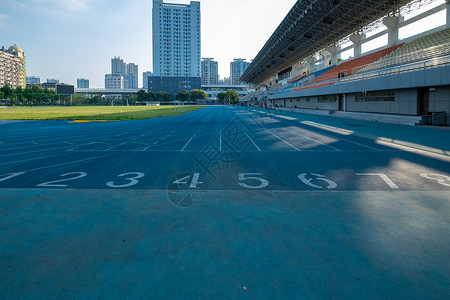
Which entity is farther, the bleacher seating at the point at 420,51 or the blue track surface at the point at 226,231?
the bleacher seating at the point at 420,51

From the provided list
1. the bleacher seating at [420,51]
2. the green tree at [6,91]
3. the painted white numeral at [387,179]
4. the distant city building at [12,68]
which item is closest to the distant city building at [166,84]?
the distant city building at [12,68]

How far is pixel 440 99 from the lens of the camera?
77.5 ft

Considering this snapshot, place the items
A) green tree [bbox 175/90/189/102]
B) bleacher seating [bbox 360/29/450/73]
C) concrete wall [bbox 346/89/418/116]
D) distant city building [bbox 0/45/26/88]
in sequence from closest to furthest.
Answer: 1. bleacher seating [bbox 360/29/450/73]
2. concrete wall [bbox 346/89/418/116]
3. distant city building [bbox 0/45/26/88]
4. green tree [bbox 175/90/189/102]

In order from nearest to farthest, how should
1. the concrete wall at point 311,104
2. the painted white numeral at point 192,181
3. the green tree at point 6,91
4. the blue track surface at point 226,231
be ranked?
1. the blue track surface at point 226,231
2. the painted white numeral at point 192,181
3. the concrete wall at point 311,104
4. the green tree at point 6,91

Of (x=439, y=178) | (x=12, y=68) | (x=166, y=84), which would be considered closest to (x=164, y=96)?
(x=166, y=84)

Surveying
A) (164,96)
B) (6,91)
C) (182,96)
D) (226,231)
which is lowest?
(226,231)

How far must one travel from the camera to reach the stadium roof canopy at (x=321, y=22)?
36.4 meters

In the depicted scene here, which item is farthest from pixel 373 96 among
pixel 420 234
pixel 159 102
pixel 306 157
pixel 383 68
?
pixel 159 102

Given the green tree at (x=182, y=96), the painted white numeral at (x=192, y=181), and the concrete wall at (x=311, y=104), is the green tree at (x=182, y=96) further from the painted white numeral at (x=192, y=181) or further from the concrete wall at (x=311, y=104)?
the painted white numeral at (x=192, y=181)

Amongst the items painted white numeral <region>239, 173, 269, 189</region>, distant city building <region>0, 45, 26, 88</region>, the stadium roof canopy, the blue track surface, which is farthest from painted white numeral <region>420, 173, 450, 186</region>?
distant city building <region>0, 45, 26, 88</region>

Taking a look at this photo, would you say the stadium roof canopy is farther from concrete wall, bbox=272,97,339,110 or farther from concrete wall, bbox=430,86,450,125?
concrete wall, bbox=430,86,450,125

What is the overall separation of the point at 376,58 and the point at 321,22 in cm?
1054

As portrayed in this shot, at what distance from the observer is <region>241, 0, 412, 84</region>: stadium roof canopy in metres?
36.4

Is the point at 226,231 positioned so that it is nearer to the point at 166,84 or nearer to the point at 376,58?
the point at 376,58
